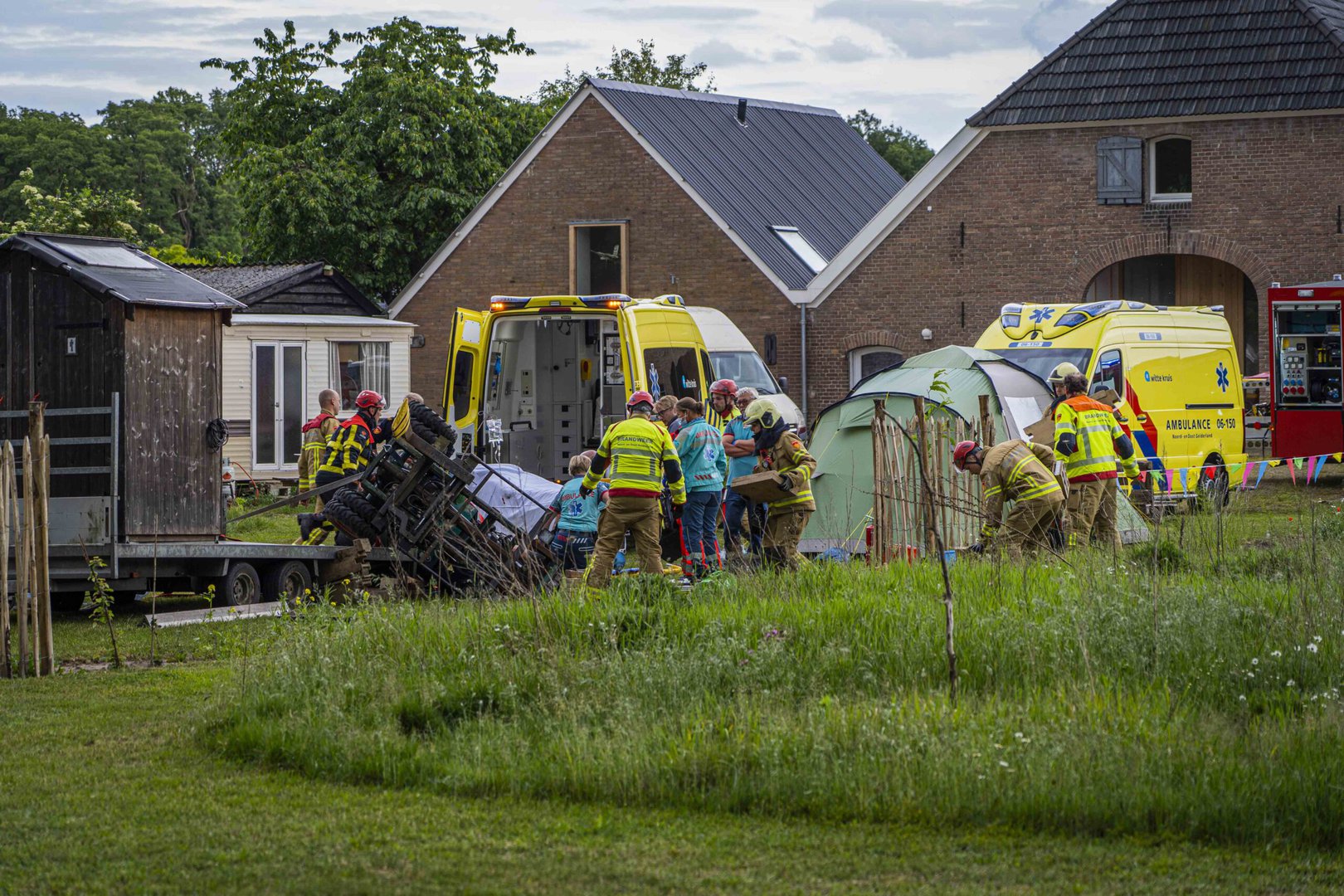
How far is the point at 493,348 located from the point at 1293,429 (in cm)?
1136

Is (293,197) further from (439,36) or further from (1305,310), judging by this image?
(1305,310)

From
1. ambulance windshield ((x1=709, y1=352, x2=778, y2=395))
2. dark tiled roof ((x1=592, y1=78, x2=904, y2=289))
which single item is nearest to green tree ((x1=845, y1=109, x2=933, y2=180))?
dark tiled roof ((x1=592, y1=78, x2=904, y2=289))

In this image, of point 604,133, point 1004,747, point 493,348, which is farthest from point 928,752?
point 604,133

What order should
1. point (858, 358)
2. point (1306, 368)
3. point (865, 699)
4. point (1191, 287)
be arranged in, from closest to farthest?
point (865, 699) → point (1306, 368) → point (1191, 287) → point (858, 358)

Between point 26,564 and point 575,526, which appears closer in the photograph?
point 26,564

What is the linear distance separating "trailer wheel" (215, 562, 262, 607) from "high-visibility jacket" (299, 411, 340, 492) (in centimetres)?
287

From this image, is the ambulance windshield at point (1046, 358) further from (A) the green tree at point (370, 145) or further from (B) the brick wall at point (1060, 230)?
(A) the green tree at point (370, 145)

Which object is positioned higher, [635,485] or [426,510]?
[635,485]

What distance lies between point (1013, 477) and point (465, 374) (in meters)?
7.03

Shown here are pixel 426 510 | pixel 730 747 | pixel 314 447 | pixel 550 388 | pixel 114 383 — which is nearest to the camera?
pixel 730 747

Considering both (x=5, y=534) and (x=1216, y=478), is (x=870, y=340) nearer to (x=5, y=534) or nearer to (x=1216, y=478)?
(x=1216, y=478)

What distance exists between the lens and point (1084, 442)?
13.6 m

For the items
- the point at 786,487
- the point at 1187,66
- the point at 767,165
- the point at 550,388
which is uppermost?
the point at 1187,66

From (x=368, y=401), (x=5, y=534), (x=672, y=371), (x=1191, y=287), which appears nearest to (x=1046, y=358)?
(x=672, y=371)
